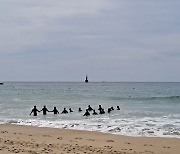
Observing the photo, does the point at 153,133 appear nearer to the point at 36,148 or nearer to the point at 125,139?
the point at 125,139

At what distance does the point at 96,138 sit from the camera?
16.8 meters

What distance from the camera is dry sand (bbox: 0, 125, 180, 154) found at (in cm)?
1306

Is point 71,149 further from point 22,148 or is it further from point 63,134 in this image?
point 63,134

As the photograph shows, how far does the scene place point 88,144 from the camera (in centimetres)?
1487

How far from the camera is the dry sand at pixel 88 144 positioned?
13.1 metres

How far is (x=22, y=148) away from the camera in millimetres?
13250

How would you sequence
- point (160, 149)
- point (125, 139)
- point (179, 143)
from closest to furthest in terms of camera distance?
point (160, 149), point (179, 143), point (125, 139)

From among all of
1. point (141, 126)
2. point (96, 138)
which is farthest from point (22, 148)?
point (141, 126)

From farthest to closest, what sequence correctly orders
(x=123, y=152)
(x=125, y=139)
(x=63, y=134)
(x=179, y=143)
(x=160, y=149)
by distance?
1. (x=63, y=134)
2. (x=125, y=139)
3. (x=179, y=143)
4. (x=160, y=149)
5. (x=123, y=152)

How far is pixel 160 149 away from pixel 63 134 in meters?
6.01

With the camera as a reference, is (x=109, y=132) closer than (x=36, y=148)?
No

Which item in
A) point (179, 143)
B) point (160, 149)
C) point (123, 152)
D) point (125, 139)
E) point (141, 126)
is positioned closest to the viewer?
point (123, 152)

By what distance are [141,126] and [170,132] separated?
271 cm

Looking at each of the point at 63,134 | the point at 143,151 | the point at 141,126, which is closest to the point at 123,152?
the point at 143,151
